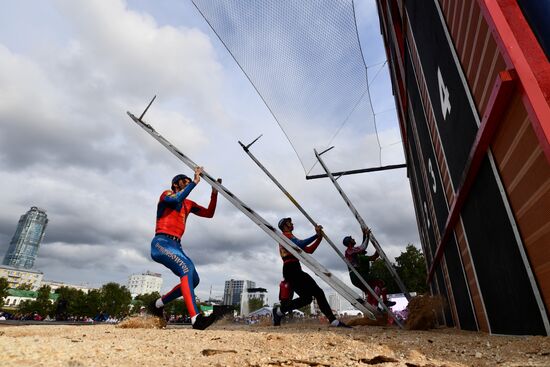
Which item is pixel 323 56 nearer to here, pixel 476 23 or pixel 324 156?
pixel 324 156

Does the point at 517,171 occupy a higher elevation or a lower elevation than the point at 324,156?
lower

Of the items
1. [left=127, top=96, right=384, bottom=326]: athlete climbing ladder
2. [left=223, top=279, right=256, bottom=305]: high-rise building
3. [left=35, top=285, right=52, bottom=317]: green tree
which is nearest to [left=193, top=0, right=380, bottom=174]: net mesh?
[left=127, top=96, right=384, bottom=326]: athlete climbing ladder

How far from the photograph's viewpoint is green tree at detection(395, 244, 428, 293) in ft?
90.5

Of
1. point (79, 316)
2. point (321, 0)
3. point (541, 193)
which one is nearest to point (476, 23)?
point (541, 193)

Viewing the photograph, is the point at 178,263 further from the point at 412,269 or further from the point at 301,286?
the point at 412,269

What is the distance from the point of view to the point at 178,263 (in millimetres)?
3996

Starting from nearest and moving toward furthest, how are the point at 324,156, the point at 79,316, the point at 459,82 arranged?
the point at 459,82 → the point at 324,156 → the point at 79,316

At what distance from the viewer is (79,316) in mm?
60656

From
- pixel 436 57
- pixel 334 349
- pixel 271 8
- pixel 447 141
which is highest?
pixel 271 8

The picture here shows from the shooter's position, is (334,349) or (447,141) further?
(447,141)

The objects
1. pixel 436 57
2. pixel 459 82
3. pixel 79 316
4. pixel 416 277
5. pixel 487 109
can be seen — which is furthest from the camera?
pixel 79 316

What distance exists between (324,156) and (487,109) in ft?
19.0

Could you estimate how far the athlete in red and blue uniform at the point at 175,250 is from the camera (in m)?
3.89

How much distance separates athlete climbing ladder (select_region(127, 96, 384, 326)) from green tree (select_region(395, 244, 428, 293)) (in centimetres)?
2654
